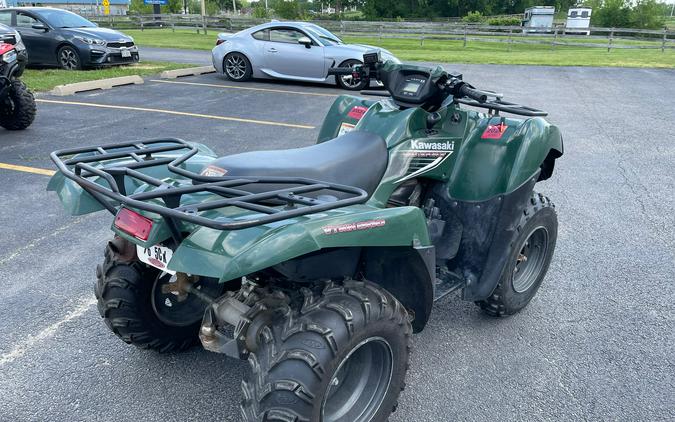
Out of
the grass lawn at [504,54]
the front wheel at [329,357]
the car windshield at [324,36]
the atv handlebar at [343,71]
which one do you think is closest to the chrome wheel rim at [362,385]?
the front wheel at [329,357]

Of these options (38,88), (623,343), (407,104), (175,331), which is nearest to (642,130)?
(623,343)

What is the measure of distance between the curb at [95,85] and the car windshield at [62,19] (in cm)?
319

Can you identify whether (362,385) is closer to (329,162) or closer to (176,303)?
(329,162)

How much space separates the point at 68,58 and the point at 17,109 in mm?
6914

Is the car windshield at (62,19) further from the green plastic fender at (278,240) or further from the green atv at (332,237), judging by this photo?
the green plastic fender at (278,240)

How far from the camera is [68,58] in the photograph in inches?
543

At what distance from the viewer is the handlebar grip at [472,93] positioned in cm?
295

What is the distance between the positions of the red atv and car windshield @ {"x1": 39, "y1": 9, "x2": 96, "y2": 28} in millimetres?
7188

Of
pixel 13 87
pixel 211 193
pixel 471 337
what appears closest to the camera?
pixel 211 193

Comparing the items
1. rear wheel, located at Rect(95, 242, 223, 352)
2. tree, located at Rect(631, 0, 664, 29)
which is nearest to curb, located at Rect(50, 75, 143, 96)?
rear wheel, located at Rect(95, 242, 223, 352)

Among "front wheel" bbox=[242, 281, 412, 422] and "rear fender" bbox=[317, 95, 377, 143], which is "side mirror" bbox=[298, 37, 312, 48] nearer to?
"rear fender" bbox=[317, 95, 377, 143]

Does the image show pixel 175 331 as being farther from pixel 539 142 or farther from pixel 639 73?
pixel 639 73

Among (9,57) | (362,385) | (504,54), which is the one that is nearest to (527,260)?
(362,385)

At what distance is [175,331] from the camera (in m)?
3.04
